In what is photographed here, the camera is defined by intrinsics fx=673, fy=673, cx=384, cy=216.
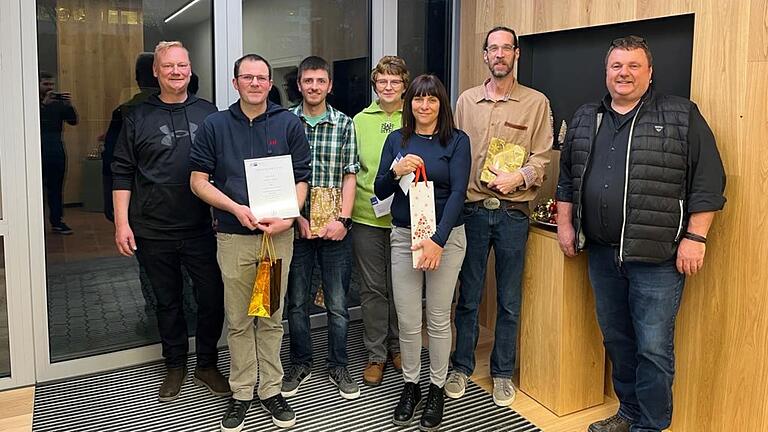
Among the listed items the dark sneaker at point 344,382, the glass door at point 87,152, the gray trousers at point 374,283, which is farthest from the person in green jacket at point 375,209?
the glass door at point 87,152

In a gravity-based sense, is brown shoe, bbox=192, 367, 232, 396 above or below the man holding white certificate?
below

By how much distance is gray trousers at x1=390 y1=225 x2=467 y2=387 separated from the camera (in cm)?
278

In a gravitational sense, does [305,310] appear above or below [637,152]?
below

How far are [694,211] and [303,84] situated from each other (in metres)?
1.69

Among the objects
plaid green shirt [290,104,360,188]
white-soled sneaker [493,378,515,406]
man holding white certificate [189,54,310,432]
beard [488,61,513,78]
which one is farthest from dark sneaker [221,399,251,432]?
beard [488,61,513,78]

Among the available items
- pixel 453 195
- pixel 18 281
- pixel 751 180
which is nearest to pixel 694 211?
pixel 751 180

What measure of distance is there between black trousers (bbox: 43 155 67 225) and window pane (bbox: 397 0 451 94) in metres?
1.97

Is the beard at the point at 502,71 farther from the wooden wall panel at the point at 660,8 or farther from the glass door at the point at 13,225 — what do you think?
the glass door at the point at 13,225

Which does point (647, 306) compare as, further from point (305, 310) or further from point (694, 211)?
A: point (305, 310)

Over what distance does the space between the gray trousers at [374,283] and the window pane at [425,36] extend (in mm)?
1321

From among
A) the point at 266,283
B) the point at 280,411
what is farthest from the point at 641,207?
the point at 280,411

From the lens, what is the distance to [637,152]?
247 cm

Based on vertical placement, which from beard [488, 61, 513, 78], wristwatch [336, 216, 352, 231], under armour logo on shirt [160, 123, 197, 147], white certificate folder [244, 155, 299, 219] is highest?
beard [488, 61, 513, 78]

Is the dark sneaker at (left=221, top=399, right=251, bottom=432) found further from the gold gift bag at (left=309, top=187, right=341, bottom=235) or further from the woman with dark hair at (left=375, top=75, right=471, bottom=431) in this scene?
the gold gift bag at (left=309, top=187, right=341, bottom=235)
